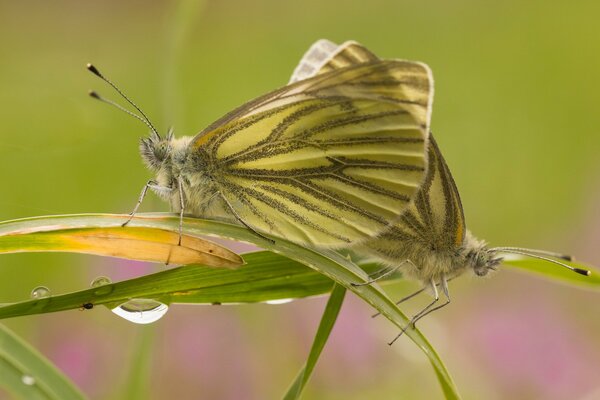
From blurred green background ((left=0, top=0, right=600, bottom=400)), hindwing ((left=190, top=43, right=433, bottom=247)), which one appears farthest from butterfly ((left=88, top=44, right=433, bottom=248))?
blurred green background ((left=0, top=0, right=600, bottom=400))

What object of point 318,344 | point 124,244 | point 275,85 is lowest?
point 318,344

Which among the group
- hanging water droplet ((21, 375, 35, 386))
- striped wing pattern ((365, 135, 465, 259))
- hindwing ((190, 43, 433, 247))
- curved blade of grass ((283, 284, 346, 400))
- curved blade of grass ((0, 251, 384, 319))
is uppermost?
hindwing ((190, 43, 433, 247))

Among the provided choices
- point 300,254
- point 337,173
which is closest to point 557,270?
point 337,173

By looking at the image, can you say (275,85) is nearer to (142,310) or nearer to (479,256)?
(479,256)

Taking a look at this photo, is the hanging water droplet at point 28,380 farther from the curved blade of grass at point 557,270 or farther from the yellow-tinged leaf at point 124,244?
the curved blade of grass at point 557,270

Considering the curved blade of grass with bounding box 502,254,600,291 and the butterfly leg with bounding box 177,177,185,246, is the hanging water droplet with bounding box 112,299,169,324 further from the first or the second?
the curved blade of grass with bounding box 502,254,600,291
